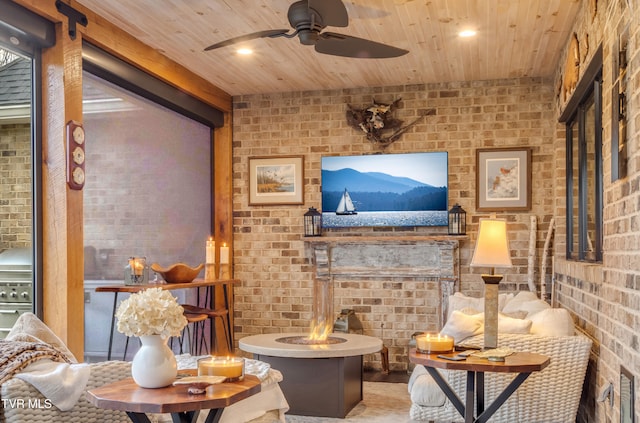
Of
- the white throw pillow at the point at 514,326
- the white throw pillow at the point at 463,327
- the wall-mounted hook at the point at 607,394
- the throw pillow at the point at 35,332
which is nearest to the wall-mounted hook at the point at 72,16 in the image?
the throw pillow at the point at 35,332

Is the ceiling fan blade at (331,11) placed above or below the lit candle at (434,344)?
above

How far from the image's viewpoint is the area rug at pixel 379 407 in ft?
15.3

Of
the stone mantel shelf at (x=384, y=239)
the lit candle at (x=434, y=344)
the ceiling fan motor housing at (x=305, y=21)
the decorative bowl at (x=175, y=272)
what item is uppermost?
the ceiling fan motor housing at (x=305, y=21)

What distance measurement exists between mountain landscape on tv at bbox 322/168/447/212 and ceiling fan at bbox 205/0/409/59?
100 inches

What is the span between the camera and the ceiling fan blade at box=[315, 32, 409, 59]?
404 cm

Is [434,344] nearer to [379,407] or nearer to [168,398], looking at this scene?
[168,398]

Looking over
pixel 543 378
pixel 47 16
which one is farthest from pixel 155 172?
pixel 543 378

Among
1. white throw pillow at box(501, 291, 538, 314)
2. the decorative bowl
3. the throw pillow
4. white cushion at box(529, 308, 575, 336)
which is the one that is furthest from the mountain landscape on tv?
the throw pillow

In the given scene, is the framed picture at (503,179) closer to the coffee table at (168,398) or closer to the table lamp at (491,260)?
the table lamp at (491,260)

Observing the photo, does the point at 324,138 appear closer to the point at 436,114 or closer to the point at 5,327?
the point at 436,114

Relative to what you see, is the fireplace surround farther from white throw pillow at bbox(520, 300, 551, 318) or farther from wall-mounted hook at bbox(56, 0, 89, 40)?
wall-mounted hook at bbox(56, 0, 89, 40)

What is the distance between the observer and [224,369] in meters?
2.72

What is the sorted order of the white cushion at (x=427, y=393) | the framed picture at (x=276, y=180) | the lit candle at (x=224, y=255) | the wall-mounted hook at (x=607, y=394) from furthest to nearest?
the framed picture at (x=276, y=180) < the lit candle at (x=224, y=255) < the white cushion at (x=427, y=393) < the wall-mounted hook at (x=607, y=394)

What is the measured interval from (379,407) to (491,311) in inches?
66.9
